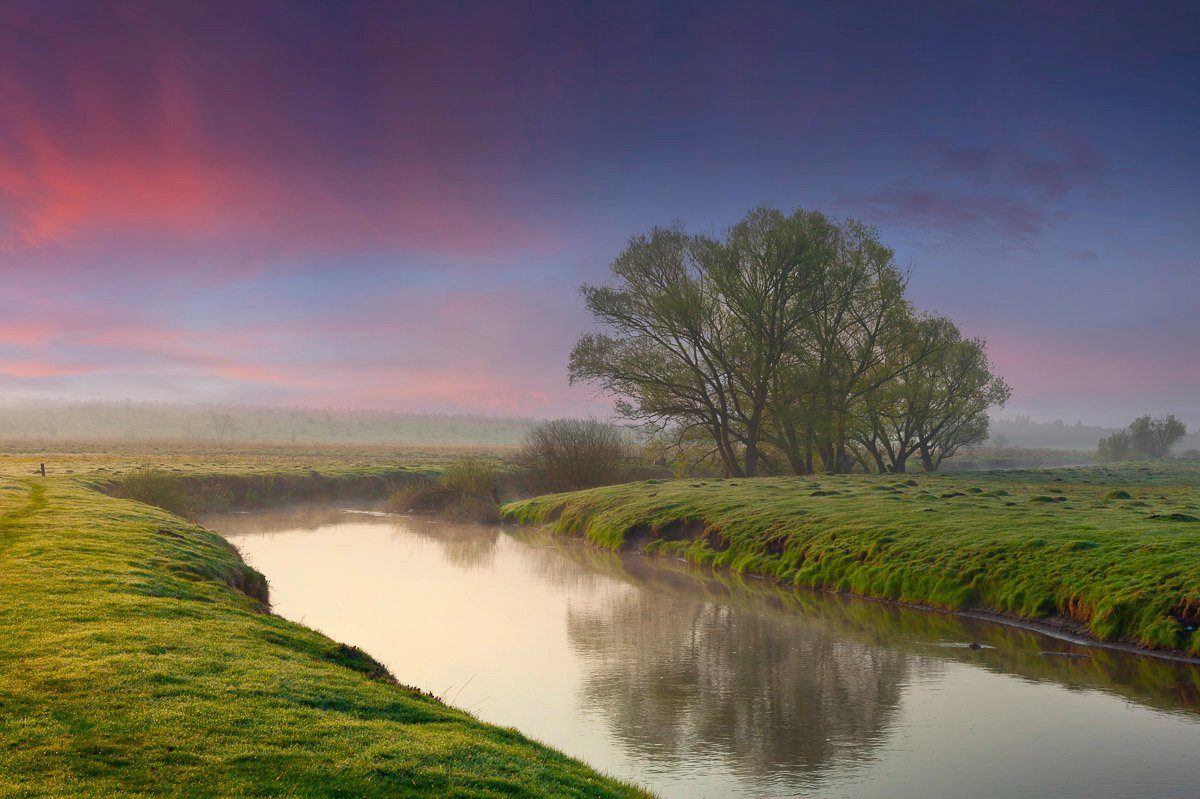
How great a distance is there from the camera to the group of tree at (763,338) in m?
60.1

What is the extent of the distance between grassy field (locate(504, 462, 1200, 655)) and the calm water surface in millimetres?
1565

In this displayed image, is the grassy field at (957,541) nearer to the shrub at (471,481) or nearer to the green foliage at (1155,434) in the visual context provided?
the shrub at (471,481)

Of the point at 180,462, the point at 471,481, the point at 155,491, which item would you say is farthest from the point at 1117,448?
the point at 155,491

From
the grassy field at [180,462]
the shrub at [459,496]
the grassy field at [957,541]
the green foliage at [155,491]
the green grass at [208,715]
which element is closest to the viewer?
the green grass at [208,715]

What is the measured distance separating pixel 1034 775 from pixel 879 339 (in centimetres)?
5428

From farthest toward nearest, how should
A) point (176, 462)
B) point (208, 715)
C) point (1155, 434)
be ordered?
point (1155, 434) < point (176, 462) < point (208, 715)

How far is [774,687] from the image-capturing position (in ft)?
62.3

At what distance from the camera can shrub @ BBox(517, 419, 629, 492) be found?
227 ft

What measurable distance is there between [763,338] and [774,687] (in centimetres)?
4423

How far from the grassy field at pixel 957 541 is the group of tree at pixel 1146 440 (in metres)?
111

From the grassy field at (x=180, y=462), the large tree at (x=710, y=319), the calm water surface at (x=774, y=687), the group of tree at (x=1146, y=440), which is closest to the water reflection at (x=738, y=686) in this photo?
the calm water surface at (x=774, y=687)

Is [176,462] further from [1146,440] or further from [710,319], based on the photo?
[1146,440]

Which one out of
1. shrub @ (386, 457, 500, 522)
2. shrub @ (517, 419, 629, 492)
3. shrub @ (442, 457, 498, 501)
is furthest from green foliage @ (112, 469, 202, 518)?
shrub @ (517, 419, 629, 492)

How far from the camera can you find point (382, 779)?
952cm
